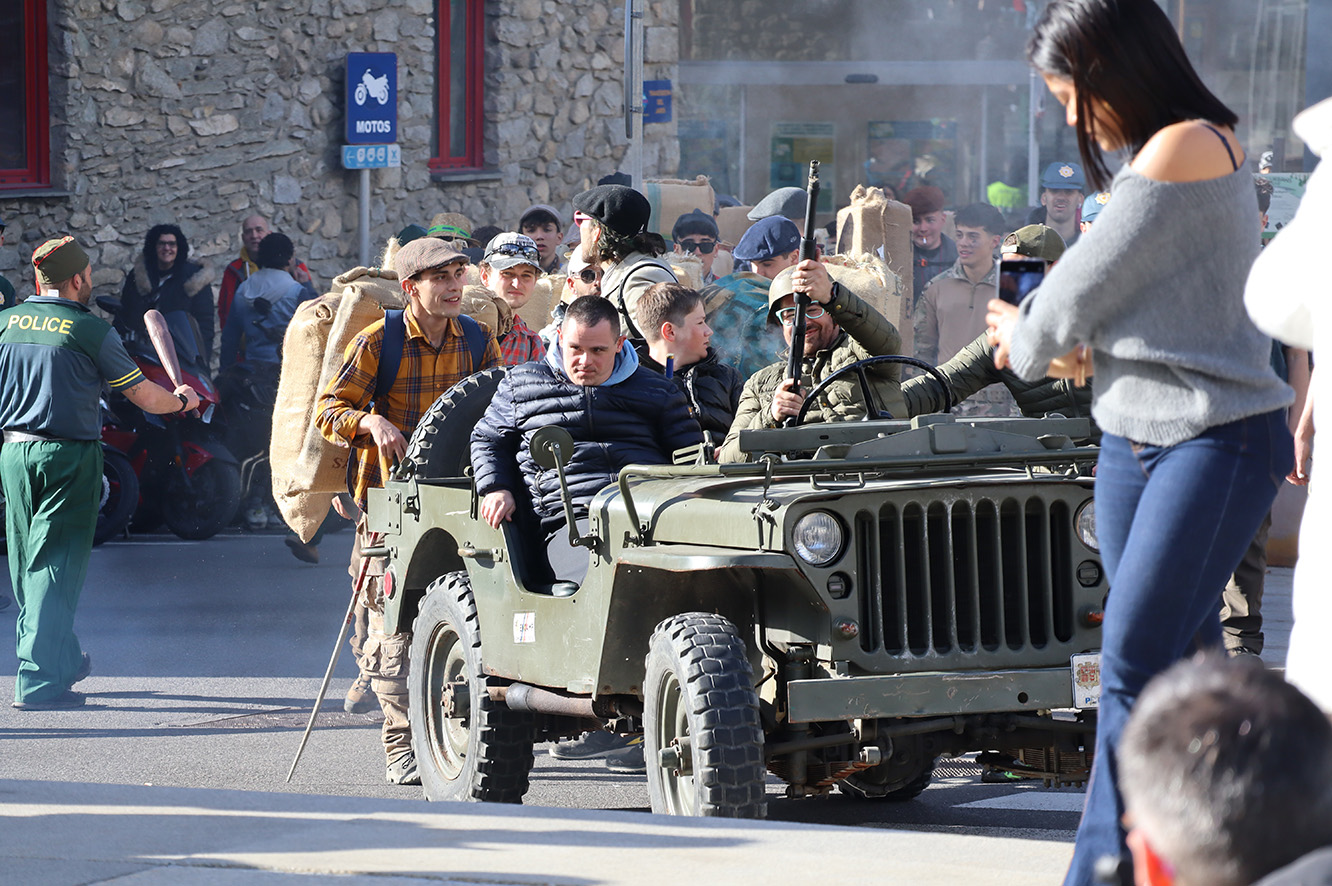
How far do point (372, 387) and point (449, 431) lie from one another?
94cm

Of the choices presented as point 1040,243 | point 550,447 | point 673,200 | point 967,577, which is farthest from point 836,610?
point 673,200

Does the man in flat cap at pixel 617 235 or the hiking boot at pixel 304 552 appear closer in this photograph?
the man in flat cap at pixel 617 235

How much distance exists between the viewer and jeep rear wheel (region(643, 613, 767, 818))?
16.1 ft

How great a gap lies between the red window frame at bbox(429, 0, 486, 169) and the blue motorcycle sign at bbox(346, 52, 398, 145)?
6.84 feet

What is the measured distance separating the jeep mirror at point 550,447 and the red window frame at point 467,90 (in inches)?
637

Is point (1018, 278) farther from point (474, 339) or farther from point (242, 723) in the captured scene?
point (242, 723)

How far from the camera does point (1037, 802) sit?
6551 mm

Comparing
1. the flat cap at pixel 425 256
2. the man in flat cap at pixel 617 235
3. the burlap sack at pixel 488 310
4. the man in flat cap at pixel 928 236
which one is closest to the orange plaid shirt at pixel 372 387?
the flat cap at pixel 425 256

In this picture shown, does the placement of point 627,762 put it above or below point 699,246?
below

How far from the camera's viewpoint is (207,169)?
18.0m

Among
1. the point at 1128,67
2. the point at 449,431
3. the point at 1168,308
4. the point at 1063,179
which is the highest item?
the point at 1128,67

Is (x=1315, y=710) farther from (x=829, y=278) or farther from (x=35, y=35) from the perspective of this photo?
(x=35, y=35)

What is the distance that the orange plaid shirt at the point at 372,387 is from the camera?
299 inches

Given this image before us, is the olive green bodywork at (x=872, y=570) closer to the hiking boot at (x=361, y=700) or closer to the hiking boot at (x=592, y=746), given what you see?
the hiking boot at (x=592, y=746)
